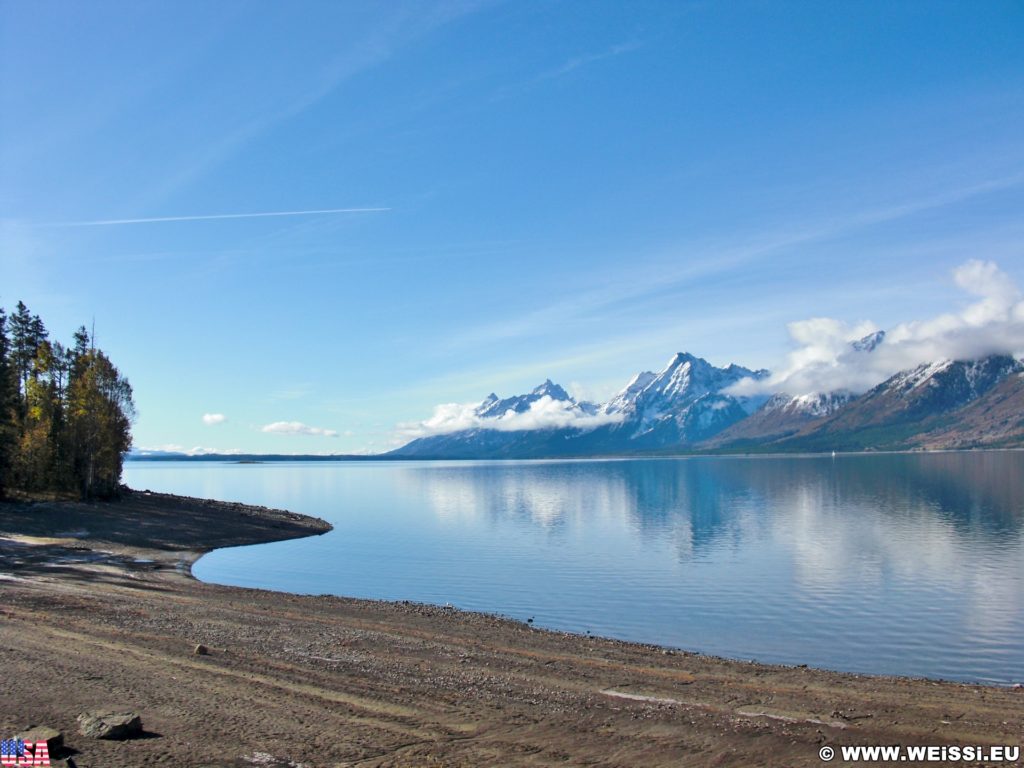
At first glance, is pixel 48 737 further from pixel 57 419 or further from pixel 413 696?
pixel 57 419

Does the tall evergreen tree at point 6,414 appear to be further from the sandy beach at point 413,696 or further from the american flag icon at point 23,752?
the american flag icon at point 23,752

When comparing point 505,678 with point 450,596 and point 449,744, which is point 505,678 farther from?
point 450,596

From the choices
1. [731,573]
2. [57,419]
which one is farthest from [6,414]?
[731,573]

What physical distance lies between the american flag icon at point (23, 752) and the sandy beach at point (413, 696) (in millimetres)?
612

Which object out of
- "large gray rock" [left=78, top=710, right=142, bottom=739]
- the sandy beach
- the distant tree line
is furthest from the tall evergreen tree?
"large gray rock" [left=78, top=710, right=142, bottom=739]

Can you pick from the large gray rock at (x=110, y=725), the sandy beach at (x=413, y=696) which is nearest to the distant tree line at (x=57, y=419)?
the sandy beach at (x=413, y=696)

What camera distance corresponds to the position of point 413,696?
20062mm

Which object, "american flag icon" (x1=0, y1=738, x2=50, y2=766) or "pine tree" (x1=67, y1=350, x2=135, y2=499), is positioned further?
"pine tree" (x1=67, y1=350, x2=135, y2=499)

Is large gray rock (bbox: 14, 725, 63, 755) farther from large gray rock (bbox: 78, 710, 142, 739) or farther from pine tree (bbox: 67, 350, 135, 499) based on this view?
pine tree (bbox: 67, 350, 135, 499)

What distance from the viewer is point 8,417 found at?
7694cm

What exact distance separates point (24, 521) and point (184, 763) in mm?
58271

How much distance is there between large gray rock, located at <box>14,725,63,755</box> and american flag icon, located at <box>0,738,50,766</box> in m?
0.09

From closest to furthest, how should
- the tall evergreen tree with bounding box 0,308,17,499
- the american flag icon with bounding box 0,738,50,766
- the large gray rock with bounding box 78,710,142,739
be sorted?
the american flag icon with bounding box 0,738,50,766
the large gray rock with bounding box 78,710,142,739
the tall evergreen tree with bounding box 0,308,17,499

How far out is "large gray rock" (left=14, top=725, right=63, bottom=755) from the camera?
47.4 ft
